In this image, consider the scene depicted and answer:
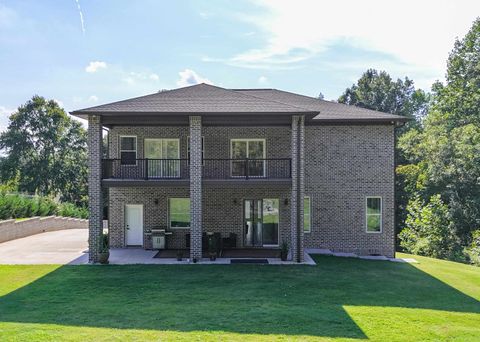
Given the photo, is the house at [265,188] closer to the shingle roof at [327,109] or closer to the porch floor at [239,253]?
the shingle roof at [327,109]

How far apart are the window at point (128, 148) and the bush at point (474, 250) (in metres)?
19.8

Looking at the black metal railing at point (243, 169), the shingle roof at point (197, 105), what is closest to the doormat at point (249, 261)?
the black metal railing at point (243, 169)

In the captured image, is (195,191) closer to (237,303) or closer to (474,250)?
(237,303)

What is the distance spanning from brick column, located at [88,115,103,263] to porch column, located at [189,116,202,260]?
142 inches

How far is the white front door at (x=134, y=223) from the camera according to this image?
18.3m

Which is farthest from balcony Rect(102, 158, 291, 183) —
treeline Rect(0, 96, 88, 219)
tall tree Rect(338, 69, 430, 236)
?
tall tree Rect(338, 69, 430, 236)

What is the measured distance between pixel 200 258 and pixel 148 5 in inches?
381

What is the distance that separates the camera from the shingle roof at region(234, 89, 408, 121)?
1755 centimetres

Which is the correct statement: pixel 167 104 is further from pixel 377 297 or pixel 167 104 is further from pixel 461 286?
pixel 461 286

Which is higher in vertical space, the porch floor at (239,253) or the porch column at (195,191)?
the porch column at (195,191)

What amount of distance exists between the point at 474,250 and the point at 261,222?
48.1ft

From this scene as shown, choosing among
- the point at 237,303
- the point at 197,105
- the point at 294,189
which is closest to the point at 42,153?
the point at 197,105

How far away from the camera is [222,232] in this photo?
18031 mm

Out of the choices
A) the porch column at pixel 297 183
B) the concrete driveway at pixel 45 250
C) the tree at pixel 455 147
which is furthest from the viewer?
the tree at pixel 455 147
